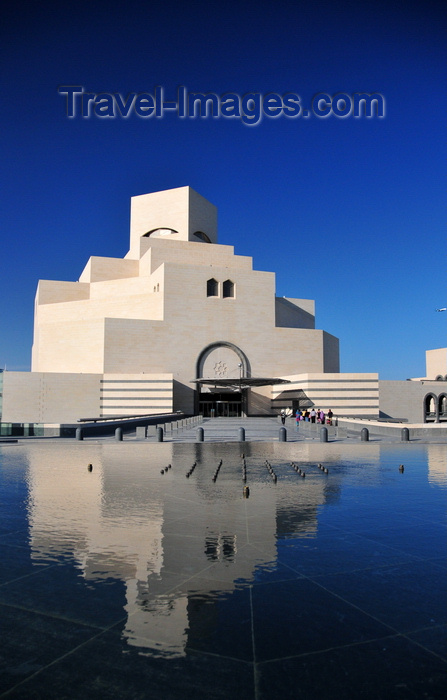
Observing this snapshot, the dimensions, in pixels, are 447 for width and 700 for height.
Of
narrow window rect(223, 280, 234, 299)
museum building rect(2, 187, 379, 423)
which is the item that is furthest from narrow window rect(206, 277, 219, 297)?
narrow window rect(223, 280, 234, 299)

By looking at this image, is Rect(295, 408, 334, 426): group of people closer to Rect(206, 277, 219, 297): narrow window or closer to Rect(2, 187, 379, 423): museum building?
Rect(2, 187, 379, 423): museum building

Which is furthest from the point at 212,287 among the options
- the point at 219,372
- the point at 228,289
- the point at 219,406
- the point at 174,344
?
the point at 219,406

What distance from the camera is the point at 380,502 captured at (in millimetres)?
9664

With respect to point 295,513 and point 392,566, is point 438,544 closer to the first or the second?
point 392,566

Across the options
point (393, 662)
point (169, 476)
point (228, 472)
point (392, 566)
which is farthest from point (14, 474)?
point (393, 662)

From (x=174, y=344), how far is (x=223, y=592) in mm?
46762

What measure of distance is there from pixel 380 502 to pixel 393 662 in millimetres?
6053

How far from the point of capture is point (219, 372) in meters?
52.6

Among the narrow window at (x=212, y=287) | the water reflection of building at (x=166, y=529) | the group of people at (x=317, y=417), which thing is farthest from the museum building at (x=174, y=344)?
the water reflection of building at (x=166, y=529)

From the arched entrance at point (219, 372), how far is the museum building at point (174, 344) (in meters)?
0.10

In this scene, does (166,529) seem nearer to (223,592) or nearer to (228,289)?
(223,592)

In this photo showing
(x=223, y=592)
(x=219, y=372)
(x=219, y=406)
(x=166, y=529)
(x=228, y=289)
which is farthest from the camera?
(x=219, y=406)

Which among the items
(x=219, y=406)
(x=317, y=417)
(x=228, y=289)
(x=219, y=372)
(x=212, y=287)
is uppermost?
(x=212, y=287)

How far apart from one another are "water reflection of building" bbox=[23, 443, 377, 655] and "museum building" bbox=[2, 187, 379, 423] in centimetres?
3346
